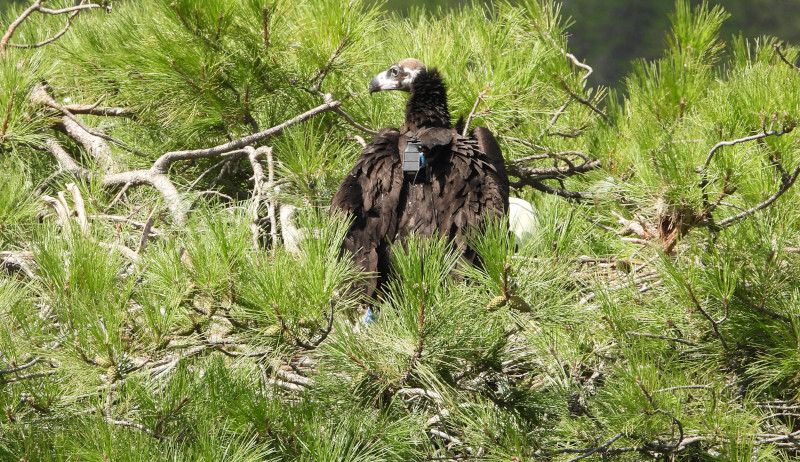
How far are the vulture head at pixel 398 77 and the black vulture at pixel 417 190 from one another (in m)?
0.31

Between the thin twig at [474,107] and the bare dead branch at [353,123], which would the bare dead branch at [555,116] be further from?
the bare dead branch at [353,123]

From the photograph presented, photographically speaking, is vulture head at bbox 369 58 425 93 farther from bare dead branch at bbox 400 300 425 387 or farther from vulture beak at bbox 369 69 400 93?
bare dead branch at bbox 400 300 425 387

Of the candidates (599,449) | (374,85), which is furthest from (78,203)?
(599,449)

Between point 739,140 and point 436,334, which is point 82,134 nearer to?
point 436,334

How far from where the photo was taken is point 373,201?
2.19 metres

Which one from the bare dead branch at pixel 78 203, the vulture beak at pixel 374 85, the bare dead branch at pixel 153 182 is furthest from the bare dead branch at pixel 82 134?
the vulture beak at pixel 374 85

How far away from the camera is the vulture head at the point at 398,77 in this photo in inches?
99.7

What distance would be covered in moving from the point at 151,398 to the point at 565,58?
69.3 inches

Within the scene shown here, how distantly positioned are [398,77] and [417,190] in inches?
21.4

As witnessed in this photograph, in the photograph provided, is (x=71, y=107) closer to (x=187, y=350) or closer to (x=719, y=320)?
(x=187, y=350)

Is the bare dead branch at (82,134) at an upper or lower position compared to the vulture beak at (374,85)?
lower

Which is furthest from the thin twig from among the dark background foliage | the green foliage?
the dark background foliage

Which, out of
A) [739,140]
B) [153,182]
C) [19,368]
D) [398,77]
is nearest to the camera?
[19,368]

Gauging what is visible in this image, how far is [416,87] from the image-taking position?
2.47 metres
